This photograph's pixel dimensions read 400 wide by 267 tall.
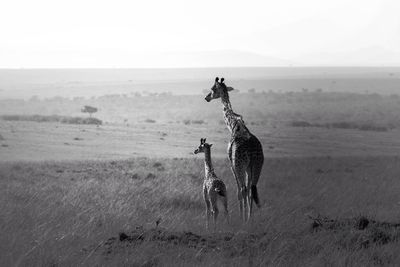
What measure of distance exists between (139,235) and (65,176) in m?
8.74

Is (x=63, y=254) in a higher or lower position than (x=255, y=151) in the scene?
lower

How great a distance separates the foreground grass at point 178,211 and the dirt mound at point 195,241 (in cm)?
3

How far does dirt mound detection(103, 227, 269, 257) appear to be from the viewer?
25.3ft

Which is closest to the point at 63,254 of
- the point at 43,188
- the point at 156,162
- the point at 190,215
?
the point at 190,215

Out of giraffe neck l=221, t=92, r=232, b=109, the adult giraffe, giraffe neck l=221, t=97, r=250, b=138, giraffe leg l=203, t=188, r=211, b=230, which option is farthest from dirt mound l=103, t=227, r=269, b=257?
giraffe neck l=221, t=92, r=232, b=109

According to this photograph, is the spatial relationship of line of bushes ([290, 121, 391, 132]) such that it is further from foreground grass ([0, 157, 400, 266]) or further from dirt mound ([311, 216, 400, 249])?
dirt mound ([311, 216, 400, 249])

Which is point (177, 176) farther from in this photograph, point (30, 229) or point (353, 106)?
point (353, 106)

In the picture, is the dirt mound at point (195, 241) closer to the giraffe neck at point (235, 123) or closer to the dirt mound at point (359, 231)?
the dirt mound at point (359, 231)

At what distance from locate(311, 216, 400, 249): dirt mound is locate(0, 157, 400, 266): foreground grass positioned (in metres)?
0.04

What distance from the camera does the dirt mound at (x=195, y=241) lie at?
25.3ft

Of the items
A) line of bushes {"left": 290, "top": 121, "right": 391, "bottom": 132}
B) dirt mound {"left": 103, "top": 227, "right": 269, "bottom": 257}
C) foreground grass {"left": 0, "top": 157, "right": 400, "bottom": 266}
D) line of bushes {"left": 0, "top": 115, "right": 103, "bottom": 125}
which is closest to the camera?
foreground grass {"left": 0, "top": 157, "right": 400, "bottom": 266}

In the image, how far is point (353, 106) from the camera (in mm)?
53094

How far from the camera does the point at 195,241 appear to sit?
811 cm

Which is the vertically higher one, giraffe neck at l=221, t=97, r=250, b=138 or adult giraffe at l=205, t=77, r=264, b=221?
giraffe neck at l=221, t=97, r=250, b=138
